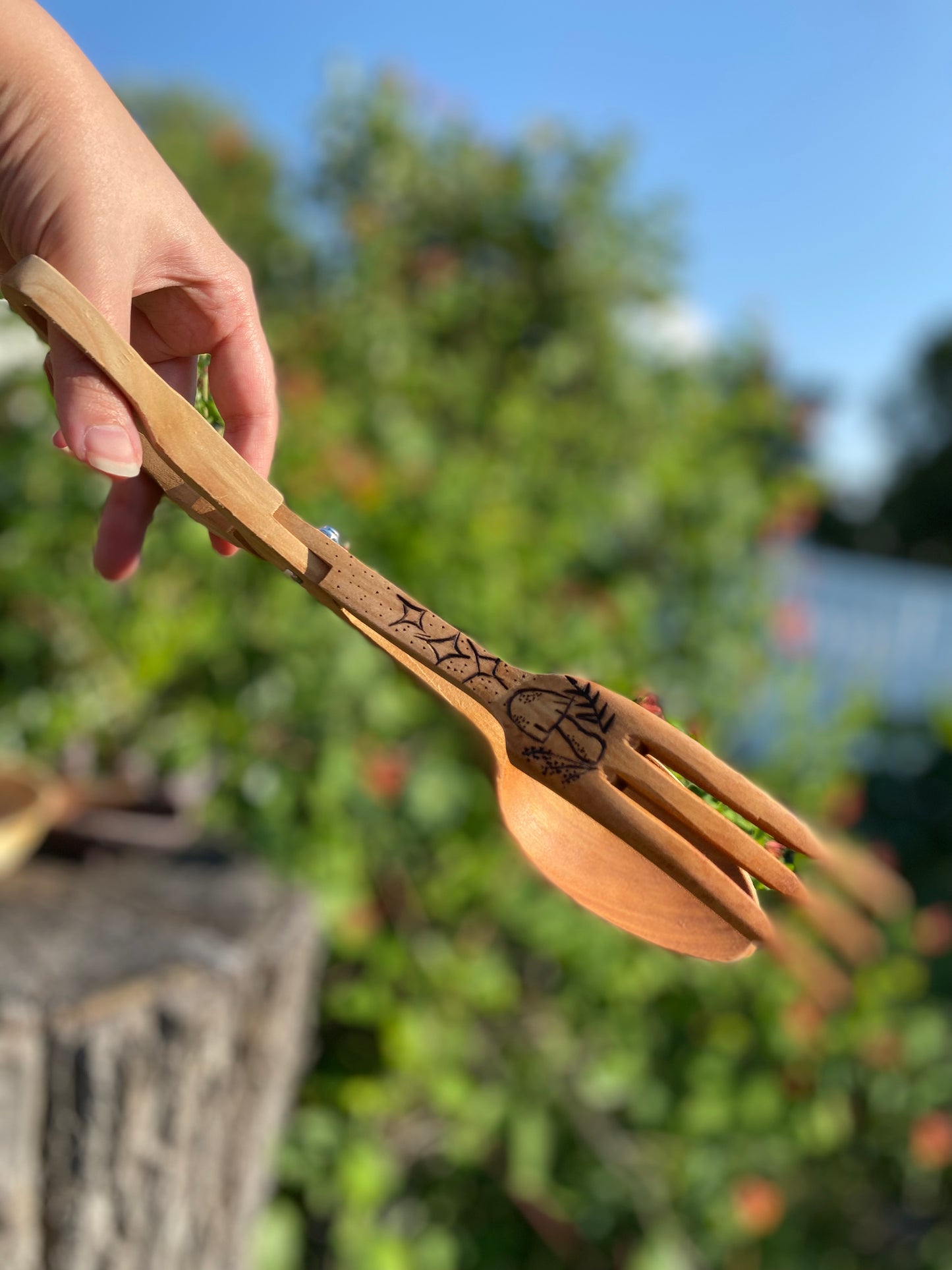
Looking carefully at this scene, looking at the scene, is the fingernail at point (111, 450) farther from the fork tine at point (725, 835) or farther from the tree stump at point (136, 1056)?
the tree stump at point (136, 1056)

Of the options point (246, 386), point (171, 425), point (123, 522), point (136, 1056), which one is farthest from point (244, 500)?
point (136, 1056)

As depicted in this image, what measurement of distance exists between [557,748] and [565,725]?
0.01 metres

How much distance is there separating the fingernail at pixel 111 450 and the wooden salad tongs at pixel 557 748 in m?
0.01

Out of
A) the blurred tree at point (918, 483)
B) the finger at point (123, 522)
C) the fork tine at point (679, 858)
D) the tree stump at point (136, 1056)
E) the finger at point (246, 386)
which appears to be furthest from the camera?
the blurred tree at point (918, 483)

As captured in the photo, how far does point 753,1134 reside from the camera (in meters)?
2.48

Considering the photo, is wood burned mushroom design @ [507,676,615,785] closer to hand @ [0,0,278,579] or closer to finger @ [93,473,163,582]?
hand @ [0,0,278,579]

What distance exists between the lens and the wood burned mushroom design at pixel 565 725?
0.50 meters

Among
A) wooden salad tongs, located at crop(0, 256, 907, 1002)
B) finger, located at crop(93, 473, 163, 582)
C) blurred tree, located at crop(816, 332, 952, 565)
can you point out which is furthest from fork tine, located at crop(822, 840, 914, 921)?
blurred tree, located at crop(816, 332, 952, 565)

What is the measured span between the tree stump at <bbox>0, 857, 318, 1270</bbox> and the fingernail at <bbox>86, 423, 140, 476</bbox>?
96 cm

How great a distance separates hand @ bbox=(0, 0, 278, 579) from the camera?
0.56m

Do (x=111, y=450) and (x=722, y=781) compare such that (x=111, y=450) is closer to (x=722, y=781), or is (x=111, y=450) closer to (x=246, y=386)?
(x=246, y=386)

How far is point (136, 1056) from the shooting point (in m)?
1.33

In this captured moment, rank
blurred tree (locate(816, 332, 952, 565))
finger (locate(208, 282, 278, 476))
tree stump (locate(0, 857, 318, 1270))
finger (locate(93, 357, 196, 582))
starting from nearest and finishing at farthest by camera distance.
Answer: finger (locate(208, 282, 278, 476)) < finger (locate(93, 357, 196, 582)) < tree stump (locate(0, 857, 318, 1270)) < blurred tree (locate(816, 332, 952, 565))

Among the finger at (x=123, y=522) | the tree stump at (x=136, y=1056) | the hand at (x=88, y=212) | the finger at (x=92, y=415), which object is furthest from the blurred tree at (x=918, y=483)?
the finger at (x=92, y=415)
